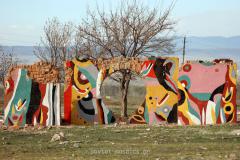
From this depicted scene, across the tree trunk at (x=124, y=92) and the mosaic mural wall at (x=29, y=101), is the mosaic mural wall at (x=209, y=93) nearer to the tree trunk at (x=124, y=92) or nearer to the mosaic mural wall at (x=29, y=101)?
the mosaic mural wall at (x=29, y=101)

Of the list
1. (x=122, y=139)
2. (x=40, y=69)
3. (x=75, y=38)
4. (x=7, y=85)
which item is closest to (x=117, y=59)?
(x=40, y=69)

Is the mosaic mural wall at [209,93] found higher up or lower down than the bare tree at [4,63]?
lower down

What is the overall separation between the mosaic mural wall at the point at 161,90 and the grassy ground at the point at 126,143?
1.71 meters

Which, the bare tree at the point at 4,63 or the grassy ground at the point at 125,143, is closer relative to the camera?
the grassy ground at the point at 125,143

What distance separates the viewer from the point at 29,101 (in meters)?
22.0

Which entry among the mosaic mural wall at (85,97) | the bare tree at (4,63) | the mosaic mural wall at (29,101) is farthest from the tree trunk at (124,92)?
the bare tree at (4,63)

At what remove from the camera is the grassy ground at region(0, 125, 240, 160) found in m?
12.3

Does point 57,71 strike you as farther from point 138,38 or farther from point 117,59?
point 138,38

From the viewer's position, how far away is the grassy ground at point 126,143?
1226 centimetres

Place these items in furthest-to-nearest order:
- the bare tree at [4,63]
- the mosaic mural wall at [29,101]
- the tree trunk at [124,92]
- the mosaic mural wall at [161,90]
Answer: the bare tree at [4,63], the tree trunk at [124,92], the mosaic mural wall at [29,101], the mosaic mural wall at [161,90]

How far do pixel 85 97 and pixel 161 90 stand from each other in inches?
124

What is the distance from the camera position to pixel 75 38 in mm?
36031

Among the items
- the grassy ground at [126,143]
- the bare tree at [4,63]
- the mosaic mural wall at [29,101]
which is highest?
the bare tree at [4,63]

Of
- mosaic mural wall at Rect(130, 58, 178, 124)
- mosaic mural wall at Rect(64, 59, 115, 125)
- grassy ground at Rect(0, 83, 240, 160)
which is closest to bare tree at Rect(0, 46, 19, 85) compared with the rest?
mosaic mural wall at Rect(64, 59, 115, 125)
